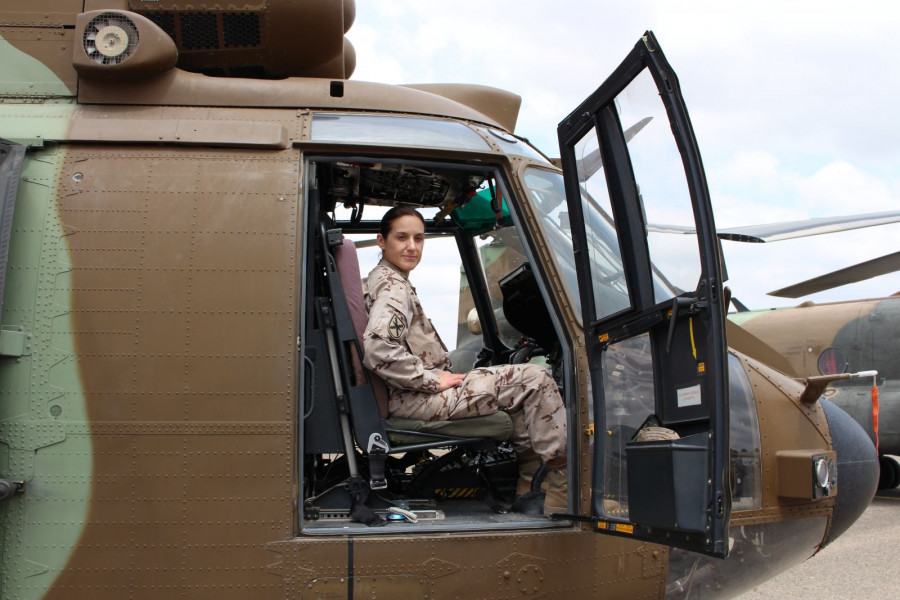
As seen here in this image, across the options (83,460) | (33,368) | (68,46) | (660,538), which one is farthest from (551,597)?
(68,46)

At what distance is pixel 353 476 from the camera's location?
3189 millimetres

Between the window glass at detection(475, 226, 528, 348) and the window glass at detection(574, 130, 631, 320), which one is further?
the window glass at detection(475, 226, 528, 348)

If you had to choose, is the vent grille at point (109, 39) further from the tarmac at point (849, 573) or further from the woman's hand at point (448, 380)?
the tarmac at point (849, 573)

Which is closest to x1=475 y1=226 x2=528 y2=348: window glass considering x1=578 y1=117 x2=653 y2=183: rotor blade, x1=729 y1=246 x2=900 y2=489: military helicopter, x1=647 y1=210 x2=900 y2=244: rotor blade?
x1=578 y1=117 x2=653 y2=183: rotor blade

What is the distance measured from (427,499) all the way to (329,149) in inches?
65.3

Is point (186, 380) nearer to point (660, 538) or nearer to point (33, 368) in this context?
point (33, 368)

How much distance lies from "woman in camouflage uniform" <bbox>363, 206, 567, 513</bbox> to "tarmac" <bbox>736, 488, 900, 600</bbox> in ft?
7.32

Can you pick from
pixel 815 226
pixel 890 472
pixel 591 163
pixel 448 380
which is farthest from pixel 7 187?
pixel 890 472

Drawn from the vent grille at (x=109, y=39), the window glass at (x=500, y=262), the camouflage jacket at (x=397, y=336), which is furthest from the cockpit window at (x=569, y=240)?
the vent grille at (x=109, y=39)

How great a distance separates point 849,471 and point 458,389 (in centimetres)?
183

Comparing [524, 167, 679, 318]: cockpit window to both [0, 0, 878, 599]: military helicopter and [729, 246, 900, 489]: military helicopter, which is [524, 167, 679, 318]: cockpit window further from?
[729, 246, 900, 489]: military helicopter

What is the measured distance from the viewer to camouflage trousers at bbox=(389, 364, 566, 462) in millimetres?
3270

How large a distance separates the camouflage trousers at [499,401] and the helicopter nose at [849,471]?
4.31 feet

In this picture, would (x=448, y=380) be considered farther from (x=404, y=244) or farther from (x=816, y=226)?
(x=816, y=226)
